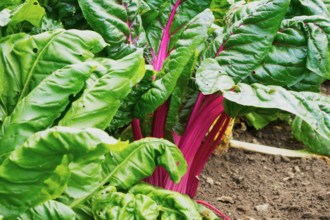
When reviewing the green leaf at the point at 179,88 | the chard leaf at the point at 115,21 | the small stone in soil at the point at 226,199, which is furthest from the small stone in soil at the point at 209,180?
the chard leaf at the point at 115,21

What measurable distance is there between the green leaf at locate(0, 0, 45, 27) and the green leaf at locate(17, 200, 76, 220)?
0.59 m

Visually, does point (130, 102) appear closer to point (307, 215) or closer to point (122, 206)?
point (122, 206)

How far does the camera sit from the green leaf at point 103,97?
0.84 meters

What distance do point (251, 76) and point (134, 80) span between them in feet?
1.90

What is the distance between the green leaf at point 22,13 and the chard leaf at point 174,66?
1.56 ft

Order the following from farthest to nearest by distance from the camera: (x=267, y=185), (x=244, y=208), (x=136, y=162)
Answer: (x=267, y=185), (x=244, y=208), (x=136, y=162)

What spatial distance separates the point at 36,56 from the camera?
96 centimetres

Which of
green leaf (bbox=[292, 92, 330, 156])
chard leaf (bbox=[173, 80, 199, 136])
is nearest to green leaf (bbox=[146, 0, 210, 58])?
chard leaf (bbox=[173, 80, 199, 136])

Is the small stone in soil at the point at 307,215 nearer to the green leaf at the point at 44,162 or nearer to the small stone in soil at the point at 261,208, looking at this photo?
the small stone in soil at the point at 261,208

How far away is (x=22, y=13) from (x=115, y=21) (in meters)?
0.35

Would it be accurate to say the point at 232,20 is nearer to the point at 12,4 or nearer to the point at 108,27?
the point at 108,27

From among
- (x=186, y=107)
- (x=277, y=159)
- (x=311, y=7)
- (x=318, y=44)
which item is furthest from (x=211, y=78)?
(x=277, y=159)

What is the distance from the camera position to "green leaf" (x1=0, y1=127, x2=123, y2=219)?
61 cm

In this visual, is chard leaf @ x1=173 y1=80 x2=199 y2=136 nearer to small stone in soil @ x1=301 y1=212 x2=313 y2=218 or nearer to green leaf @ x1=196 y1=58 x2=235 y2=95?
green leaf @ x1=196 y1=58 x2=235 y2=95
